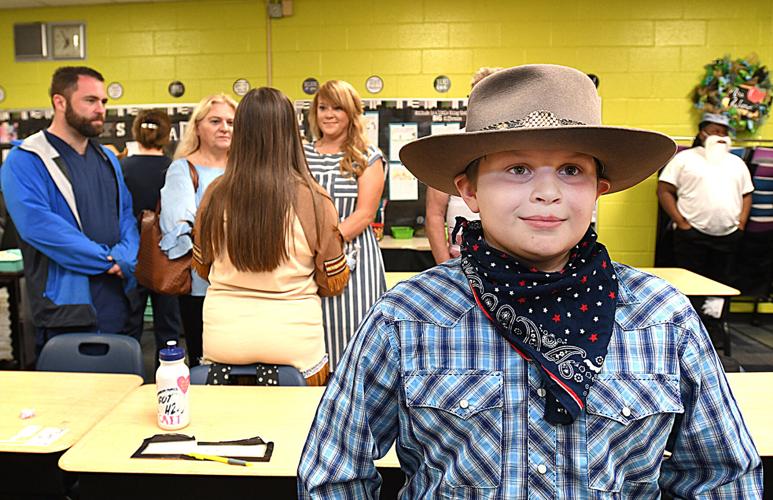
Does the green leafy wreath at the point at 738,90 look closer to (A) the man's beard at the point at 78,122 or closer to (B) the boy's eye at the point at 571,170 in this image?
(A) the man's beard at the point at 78,122

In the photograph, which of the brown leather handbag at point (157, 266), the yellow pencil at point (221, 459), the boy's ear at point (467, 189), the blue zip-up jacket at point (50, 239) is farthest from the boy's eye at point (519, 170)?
the blue zip-up jacket at point (50, 239)

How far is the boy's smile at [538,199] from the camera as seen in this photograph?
863 mm

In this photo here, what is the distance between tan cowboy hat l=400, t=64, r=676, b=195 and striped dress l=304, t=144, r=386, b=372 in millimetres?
1675

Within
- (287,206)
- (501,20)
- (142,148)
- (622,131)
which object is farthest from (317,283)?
(501,20)

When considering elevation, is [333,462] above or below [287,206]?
below

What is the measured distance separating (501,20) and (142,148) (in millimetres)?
3064

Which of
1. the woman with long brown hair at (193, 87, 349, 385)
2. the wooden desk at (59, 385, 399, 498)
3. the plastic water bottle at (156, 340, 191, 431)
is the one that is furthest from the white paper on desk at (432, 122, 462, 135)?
the plastic water bottle at (156, 340, 191, 431)

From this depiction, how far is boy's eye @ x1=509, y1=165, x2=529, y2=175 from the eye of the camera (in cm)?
89

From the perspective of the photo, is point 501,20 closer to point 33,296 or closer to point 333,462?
point 33,296

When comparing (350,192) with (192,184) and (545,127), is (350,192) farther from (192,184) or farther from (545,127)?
(545,127)

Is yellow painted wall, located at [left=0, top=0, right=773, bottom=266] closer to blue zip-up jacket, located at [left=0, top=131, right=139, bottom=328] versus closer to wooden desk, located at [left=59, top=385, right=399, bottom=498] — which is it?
blue zip-up jacket, located at [left=0, top=131, right=139, bottom=328]

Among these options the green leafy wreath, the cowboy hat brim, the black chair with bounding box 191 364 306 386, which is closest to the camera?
the cowboy hat brim

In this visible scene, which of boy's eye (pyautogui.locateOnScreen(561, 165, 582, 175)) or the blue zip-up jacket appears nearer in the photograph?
boy's eye (pyautogui.locateOnScreen(561, 165, 582, 175))

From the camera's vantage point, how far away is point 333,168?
2670 millimetres
